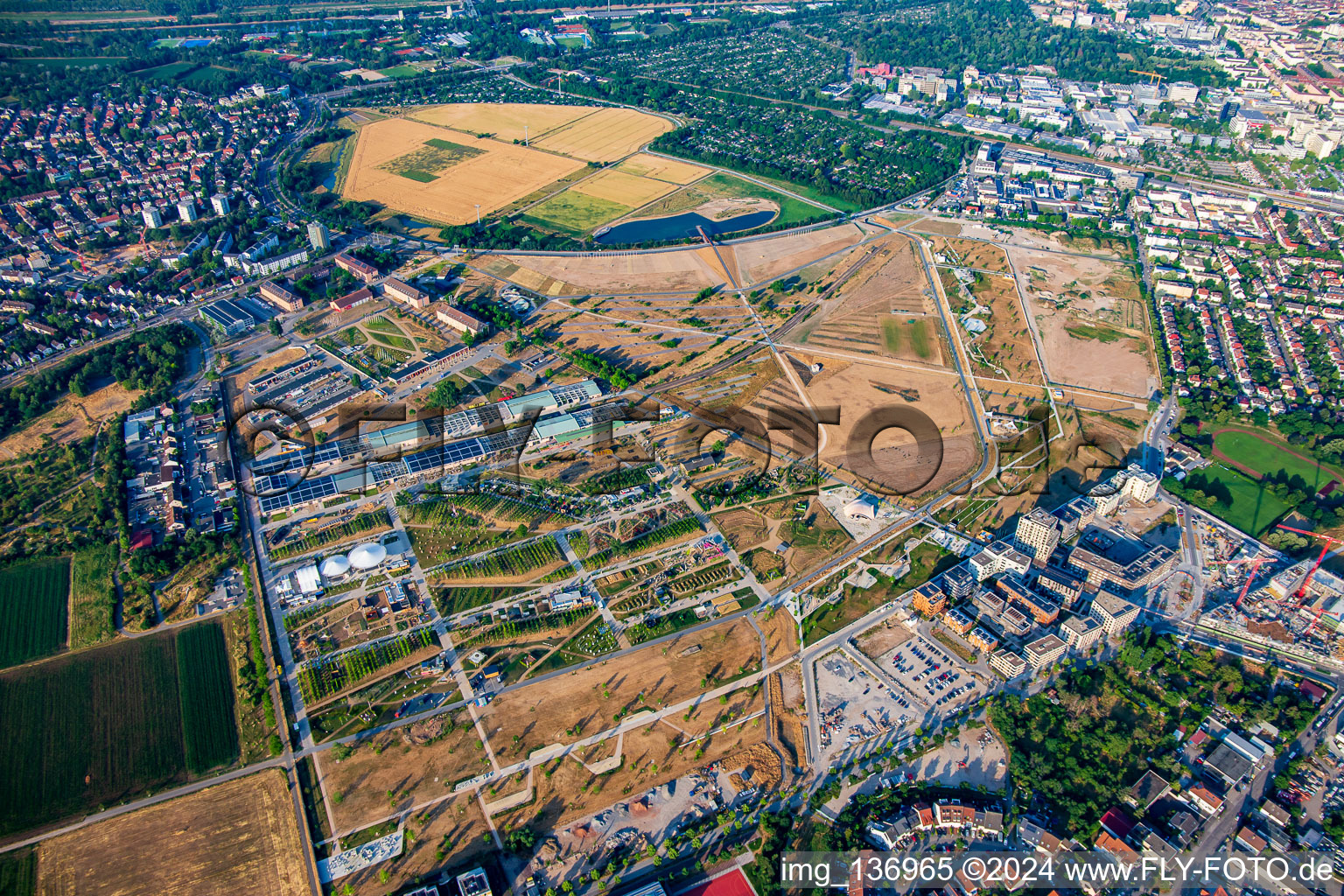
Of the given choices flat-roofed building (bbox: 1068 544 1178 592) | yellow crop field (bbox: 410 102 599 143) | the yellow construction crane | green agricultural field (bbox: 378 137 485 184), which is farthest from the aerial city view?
the yellow construction crane

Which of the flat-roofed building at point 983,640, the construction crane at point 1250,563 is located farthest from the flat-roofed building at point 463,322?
the construction crane at point 1250,563

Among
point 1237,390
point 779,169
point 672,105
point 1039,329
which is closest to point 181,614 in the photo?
point 1039,329

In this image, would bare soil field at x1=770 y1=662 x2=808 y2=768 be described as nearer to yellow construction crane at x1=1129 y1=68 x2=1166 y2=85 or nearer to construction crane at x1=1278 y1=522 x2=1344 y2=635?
construction crane at x1=1278 y1=522 x2=1344 y2=635

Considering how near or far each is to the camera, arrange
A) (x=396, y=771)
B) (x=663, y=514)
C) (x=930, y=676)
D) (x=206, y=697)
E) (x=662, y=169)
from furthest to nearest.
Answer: (x=662, y=169) → (x=663, y=514) → (x=930, y=676) → (x=206, y=697) → (x=396, y=771)

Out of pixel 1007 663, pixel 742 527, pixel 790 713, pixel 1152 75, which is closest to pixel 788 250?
pixel 742 527

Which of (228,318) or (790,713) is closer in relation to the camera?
(790,713)

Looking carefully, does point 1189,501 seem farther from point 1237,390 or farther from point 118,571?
point 118,571

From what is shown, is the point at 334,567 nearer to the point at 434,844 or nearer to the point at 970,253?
the point at 434,844

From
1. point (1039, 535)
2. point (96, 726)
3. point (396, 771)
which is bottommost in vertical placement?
point (396, 771)
